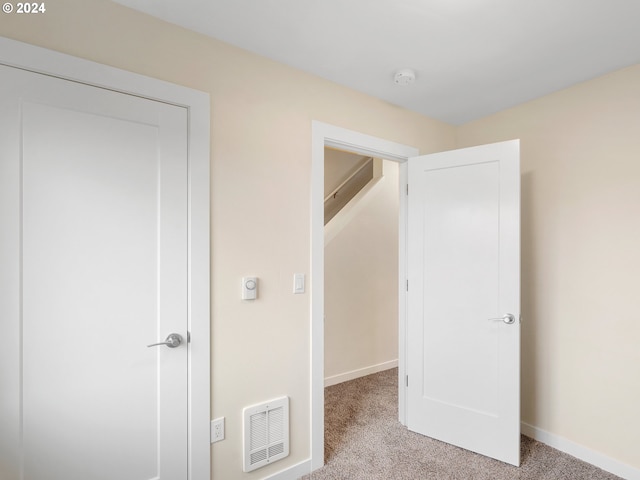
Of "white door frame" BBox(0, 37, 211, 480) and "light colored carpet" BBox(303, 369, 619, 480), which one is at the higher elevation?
"white door frame" BBox(0, 37, 211, 480)

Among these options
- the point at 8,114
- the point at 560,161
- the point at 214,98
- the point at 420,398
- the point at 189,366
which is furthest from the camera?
the point at 420,398

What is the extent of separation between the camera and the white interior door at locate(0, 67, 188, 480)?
133 cm

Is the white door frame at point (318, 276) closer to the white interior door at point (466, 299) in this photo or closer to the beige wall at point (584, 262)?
the white interior door at point (466, 299)

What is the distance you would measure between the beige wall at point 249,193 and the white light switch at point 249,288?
0.13 feet

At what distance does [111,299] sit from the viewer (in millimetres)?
1515

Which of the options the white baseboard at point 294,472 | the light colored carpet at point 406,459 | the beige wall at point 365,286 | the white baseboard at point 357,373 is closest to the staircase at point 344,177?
the beige wall at point 365,286

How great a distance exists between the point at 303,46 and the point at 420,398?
2526 mm

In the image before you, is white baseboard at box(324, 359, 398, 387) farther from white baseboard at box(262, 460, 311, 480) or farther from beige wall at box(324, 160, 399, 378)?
white baseboard at box(262, 460, 311, 480)

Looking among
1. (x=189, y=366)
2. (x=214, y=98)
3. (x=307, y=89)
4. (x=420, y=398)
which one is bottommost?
(x=420, y=398)

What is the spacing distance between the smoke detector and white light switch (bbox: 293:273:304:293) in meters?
1.39

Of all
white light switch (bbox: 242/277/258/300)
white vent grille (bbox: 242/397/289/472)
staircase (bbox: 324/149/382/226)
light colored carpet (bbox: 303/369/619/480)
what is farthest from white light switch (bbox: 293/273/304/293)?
staircase (bbox: 324/149/382/226)

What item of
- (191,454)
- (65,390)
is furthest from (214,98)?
(191,454)

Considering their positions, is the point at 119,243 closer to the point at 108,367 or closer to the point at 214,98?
the point at 108,367

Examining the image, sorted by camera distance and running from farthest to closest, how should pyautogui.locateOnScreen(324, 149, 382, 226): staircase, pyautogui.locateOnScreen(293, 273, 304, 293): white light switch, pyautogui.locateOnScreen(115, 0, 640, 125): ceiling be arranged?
1. pyautogui.locateOnScreen(324, 149, 382, 226): staircase
2. pyautogui.locateOnScreen(293, 273, 304, 293): white light switch
3. pyautogui.locateOnScreen(115, 0, 640, 125): ceiling
